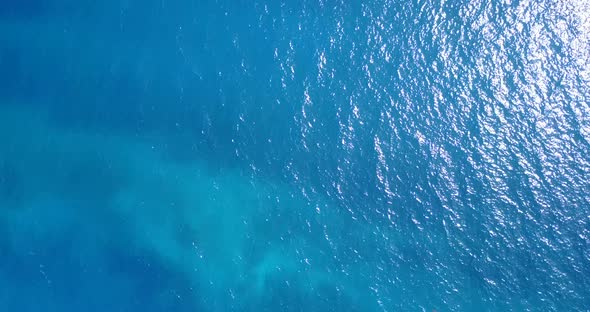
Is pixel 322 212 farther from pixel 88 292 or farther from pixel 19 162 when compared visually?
pixel 19 162

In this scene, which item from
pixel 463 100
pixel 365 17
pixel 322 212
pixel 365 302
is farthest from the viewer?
pixel 365 17

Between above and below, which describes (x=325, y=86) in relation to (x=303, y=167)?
above

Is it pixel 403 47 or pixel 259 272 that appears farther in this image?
pixel 403 47

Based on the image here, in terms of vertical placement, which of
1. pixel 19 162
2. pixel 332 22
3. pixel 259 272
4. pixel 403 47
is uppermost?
pixel 332 22

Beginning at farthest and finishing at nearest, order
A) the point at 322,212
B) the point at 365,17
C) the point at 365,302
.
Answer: the point at 365,17 → the point at 322,212 → the point at 365,302

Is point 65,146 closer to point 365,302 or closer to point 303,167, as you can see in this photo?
point 303,167

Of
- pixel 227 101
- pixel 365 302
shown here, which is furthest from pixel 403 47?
pixel 365 302
